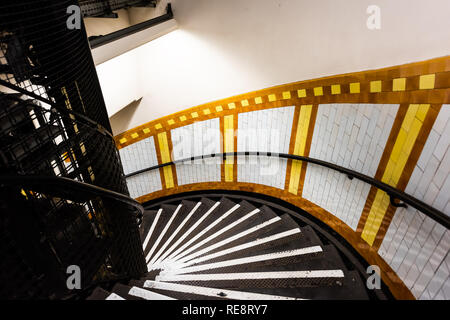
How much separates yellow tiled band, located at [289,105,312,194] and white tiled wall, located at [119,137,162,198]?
2.62 m

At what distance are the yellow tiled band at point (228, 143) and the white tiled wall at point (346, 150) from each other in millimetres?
1336

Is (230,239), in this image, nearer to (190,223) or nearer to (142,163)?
(190,223)

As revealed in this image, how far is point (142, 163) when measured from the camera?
4945mm

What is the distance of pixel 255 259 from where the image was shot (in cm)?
271

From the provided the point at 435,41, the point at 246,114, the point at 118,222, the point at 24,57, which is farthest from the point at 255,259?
the point at 24,57

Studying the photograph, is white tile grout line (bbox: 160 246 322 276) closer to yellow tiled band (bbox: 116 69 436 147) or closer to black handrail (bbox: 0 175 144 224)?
black handrail (bbox: 0 175 144 224)

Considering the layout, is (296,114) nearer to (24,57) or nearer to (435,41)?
(435,41)

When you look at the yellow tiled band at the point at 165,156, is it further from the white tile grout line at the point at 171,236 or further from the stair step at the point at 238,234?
the stair step at the point at 238,234

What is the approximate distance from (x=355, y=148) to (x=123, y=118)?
402 centimetres

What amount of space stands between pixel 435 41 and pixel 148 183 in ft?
15.3

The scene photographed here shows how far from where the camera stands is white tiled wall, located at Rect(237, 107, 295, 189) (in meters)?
3.41

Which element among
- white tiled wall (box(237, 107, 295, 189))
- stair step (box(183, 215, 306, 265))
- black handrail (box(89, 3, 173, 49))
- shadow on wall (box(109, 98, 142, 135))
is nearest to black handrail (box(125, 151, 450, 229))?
white tiled wall (box(237, 107, 295, 189))

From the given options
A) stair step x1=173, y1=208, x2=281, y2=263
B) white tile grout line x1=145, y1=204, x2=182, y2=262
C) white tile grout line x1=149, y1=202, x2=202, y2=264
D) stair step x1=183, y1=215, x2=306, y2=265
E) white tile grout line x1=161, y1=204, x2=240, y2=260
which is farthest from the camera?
white tile grout line x1=145, y1=204, x2=182, y2=262

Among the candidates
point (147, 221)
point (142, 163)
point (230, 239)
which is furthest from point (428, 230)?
point (142, 163)
